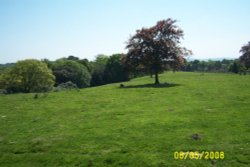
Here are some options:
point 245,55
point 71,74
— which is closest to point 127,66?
point 245,55

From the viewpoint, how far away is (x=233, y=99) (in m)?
24.4

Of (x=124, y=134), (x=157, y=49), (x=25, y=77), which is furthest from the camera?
(x=25, y=77)

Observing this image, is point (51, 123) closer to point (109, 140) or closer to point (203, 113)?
point (109, 140)

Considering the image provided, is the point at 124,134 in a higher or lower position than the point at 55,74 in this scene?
lower

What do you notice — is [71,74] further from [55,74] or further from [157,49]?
[157,49]

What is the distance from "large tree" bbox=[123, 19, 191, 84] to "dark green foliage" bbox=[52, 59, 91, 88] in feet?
158

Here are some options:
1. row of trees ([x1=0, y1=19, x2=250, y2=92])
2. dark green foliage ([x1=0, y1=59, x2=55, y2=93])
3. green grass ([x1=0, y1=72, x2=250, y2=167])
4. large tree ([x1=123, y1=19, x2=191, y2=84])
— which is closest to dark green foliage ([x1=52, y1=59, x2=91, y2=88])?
row of trees ([x1=0, y1=19, x2=250, y2=92])

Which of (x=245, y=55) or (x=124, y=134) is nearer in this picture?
(x=124, y=134)

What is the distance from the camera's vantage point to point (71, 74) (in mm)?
88750

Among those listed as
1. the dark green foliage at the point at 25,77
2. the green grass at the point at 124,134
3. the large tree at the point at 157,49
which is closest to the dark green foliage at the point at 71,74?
the dark green foliage at the point at 25,77

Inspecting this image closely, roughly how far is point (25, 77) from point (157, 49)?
3525 cm

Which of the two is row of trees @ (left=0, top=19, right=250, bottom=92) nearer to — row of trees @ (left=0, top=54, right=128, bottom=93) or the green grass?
row of trees @ (left=0, top=54, right=128, bottom=93)

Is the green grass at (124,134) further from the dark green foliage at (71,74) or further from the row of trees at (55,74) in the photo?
the dark green foliage at (71,74)

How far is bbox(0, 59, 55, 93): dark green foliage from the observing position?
61.5m
